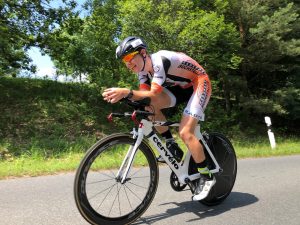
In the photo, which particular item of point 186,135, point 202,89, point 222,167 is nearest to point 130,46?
point 202,89

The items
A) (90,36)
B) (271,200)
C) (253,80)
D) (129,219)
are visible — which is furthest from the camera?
(253,80)

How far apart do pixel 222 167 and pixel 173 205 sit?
83cm

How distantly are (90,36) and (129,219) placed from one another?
11.8m

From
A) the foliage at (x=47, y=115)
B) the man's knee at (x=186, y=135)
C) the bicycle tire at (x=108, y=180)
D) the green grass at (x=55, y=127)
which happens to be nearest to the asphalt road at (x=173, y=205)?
the bicycle tire at (x=108, y=180)

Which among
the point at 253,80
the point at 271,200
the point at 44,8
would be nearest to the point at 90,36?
the point at 44,8

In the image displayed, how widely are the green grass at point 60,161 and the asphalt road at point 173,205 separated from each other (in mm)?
527

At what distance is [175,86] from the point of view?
4.97m

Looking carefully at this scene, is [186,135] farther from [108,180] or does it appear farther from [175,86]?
[108,180]

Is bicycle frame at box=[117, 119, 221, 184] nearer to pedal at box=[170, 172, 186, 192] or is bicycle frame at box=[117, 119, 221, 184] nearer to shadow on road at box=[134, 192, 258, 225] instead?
pedal at box=[170, 172, 186, 192]

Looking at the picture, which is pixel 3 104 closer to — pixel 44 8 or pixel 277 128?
pixel 44 8

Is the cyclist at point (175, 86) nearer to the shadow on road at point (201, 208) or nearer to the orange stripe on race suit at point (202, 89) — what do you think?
the orange stripe on race suit at point (202, 89)

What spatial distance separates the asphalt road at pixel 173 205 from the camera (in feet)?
14.9

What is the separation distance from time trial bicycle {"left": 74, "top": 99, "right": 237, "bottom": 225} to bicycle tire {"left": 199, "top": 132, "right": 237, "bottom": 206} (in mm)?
121

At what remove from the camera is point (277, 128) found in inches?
717
